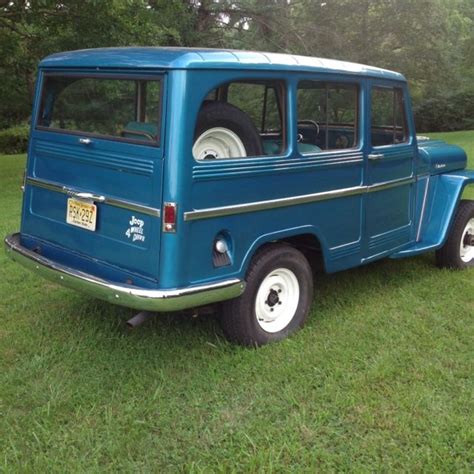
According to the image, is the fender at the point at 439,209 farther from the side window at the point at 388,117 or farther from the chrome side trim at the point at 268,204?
the chrome side trim at the point at 268,204

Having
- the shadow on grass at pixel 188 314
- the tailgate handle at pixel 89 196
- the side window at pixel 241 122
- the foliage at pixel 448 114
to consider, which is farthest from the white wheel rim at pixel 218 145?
the foliage at pixel 448 114

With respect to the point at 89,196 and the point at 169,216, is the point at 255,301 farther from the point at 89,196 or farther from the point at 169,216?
the point at 89,196

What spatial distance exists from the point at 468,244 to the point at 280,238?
104 inches

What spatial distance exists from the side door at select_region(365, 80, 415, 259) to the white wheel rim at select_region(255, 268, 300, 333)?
31.1 inches

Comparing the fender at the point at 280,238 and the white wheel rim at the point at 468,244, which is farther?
the white wheel rim at the point at 468,244

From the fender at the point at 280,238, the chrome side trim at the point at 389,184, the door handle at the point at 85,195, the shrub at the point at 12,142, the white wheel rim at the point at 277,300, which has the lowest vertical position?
the shrub at the point at 12,142

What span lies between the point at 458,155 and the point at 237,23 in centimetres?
1570

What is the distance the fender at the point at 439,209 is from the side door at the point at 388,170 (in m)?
0.23

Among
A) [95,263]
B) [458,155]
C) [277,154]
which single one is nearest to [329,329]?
[277,154]

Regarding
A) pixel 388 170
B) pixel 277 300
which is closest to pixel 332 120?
pixel 388 170

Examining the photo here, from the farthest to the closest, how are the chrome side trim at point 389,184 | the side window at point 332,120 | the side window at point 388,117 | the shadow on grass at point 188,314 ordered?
the side window at point 388,117
the chrome side trim at point 389,184
the side window at point 332,120
the shadow on grass at point 188,314

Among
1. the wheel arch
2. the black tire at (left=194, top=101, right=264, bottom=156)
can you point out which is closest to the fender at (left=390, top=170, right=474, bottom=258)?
the wheel arch

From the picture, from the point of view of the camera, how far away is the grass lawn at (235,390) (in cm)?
281

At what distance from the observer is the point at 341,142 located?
439 cm
